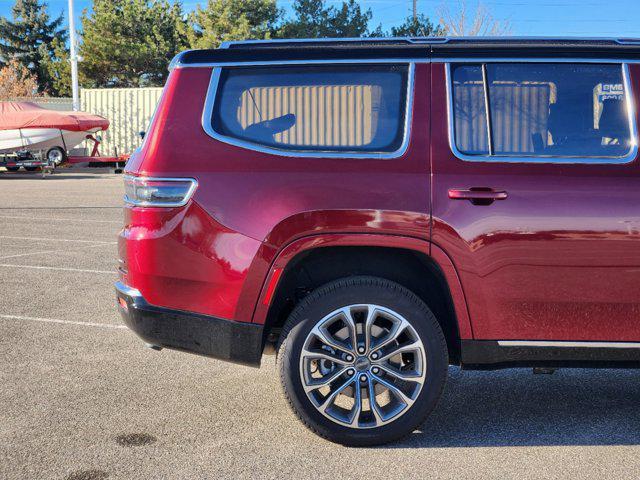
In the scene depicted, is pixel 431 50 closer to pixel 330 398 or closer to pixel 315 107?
pixel 315 107

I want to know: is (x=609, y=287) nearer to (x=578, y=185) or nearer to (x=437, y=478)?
(x=578, y=185)

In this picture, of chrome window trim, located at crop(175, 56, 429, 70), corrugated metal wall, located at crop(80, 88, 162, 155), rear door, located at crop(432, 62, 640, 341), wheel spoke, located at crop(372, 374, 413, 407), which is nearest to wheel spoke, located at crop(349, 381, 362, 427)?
wheel spoke, located at crop(372, 374, 413, 407)

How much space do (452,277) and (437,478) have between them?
0.92 meters

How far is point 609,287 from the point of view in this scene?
366 centimetres

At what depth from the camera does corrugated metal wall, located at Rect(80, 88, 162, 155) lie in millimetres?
36812

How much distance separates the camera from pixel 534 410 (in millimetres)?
4309

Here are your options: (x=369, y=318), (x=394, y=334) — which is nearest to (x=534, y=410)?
(x=394, y=334)

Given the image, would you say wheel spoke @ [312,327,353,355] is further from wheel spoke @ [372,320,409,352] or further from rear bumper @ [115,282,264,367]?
rear bumper @ [115,282,264,367]

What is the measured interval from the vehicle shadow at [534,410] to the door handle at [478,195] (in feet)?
3.94

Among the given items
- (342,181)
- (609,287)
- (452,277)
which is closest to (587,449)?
(609,287)

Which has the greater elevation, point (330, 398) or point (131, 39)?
point (131, 39)

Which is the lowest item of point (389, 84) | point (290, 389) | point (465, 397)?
point (465, 397)

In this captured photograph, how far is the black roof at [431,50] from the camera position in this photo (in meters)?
3.81

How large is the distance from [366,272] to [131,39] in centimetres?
5039
